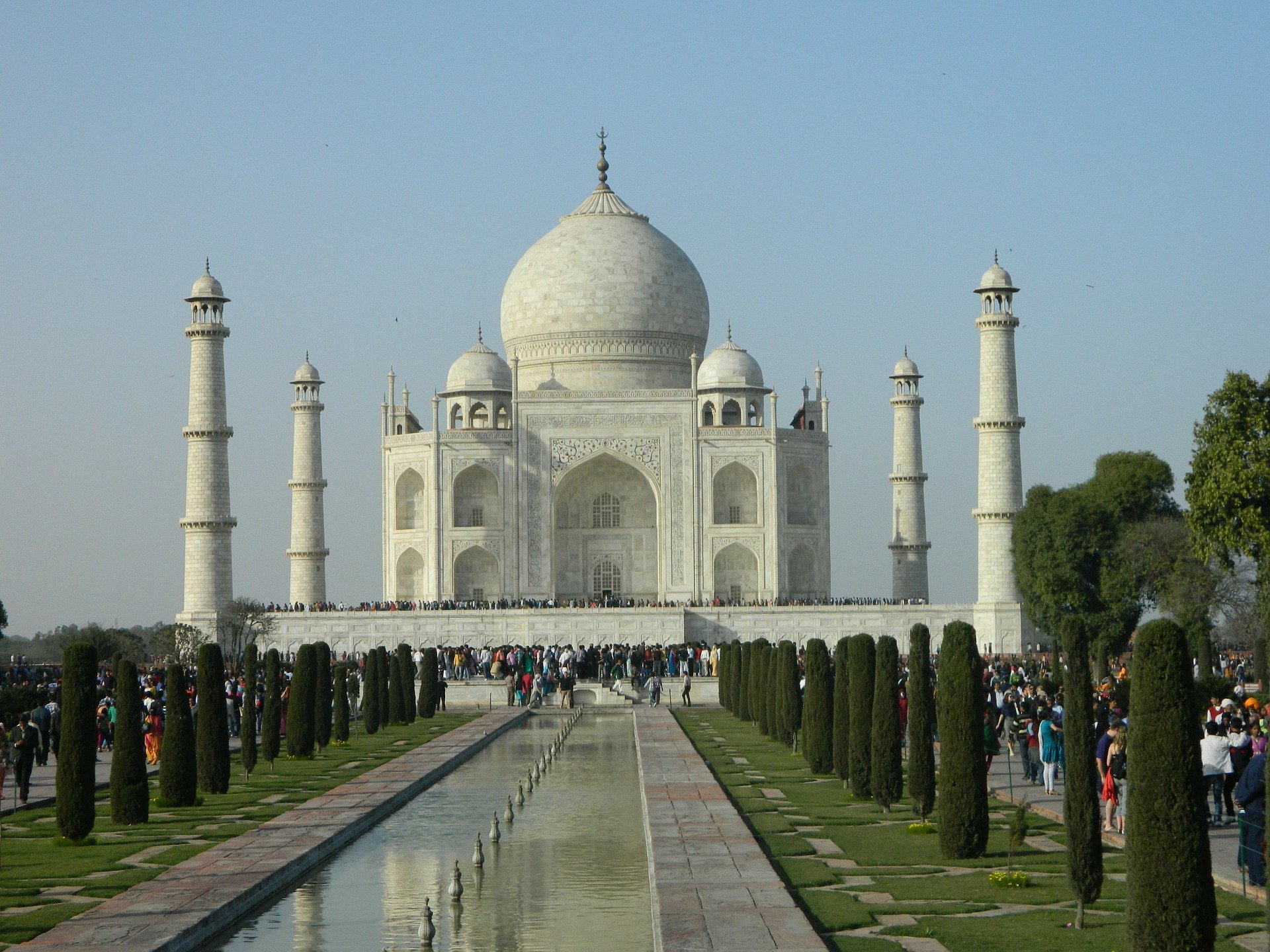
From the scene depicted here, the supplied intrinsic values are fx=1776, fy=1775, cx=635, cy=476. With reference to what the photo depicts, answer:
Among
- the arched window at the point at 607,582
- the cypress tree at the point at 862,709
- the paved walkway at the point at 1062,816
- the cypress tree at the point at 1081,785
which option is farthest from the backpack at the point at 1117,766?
the arched window at the point at 607,582

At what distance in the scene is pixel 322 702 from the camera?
18.9 metres

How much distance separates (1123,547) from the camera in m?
31.4

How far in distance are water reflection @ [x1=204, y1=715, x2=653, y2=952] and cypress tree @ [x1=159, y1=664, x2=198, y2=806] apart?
65.4 inches

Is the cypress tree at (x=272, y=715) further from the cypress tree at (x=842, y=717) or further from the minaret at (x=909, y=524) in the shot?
the minaret at (x=909, y=524)

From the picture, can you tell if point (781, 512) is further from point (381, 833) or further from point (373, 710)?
point (381, 833)

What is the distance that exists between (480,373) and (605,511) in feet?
14.7

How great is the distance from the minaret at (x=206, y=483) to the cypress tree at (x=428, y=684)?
32.3ft

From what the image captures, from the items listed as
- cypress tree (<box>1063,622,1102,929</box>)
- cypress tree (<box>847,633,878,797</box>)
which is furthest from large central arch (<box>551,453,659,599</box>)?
cypress tree (<box>1063,622,1102,929</box>)

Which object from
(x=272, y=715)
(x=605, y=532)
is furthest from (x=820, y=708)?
(x=605, y=532)

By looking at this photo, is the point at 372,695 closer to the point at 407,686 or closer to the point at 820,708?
the point at 407,686

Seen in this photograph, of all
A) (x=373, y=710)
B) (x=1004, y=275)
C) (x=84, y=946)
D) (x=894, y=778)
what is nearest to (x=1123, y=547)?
(x=1004, y=275)

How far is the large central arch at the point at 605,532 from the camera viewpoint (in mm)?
39188

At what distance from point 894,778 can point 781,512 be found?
25586 mm

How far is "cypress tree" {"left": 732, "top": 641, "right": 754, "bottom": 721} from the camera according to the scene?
2352 centimetres
